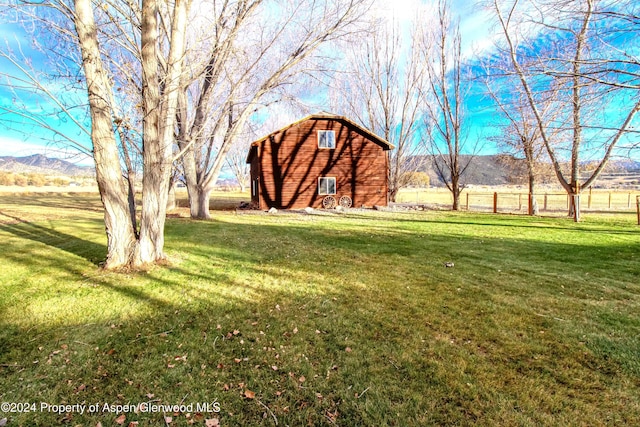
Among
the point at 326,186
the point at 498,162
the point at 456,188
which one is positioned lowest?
the point at 456,188

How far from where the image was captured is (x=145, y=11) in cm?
534

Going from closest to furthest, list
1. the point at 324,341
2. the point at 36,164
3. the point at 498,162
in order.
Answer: the point at 324,341, the point at 36,164, the point at 498,162

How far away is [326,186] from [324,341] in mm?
17081

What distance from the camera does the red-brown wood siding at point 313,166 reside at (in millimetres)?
19297

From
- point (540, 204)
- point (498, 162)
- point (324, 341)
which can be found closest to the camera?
point (324, 341)

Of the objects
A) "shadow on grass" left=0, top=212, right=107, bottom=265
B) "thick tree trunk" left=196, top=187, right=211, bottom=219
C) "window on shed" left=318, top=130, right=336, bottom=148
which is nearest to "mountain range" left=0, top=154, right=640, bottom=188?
"shadow on grass" left=0, top=212, right=107, bottom=265

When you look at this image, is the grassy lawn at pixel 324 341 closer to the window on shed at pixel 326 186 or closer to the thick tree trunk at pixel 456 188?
the window on shed at pixel 326 186

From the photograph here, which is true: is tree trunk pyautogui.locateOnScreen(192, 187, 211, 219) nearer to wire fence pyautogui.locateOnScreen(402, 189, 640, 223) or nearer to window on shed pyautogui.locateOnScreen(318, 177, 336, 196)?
window on shed pyautogui.locateOnScreen(318, 177, 336, 196)

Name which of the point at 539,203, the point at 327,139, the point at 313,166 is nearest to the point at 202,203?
the point at 313,166

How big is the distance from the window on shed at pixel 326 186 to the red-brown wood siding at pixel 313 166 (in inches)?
9.7

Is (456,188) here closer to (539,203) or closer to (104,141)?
(539,203)

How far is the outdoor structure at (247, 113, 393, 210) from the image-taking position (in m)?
19.3

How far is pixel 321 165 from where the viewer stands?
19.8 metres

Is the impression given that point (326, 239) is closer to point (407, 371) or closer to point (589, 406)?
point (407, 371)
